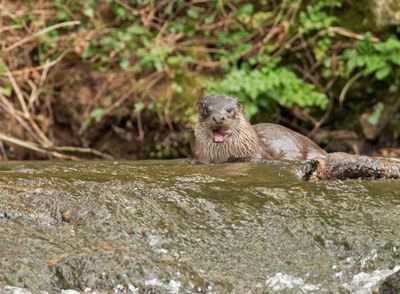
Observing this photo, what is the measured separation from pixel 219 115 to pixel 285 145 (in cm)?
44

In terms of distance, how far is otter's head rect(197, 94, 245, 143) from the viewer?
5.16 metres

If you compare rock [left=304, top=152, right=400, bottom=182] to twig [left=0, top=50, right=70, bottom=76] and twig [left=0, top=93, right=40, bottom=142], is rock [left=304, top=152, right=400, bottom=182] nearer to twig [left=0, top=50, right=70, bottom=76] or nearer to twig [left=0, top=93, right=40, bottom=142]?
twig [left=0, top=93, right=40, bottom=142]

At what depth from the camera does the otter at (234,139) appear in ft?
17.0

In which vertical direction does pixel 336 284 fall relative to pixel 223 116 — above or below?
below

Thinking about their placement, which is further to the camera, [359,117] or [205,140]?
[359,117]

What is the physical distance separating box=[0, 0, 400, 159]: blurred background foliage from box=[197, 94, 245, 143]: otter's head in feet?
6.09

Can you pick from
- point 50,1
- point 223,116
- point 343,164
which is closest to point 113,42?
point 50,1

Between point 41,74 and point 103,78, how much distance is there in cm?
60

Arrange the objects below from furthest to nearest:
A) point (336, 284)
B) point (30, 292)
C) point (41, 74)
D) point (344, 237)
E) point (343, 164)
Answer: point (41, 74) < point (343, 164) < point (344, 237) < point (336, 284) < point (30, 292)

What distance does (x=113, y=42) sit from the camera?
7.69 meters

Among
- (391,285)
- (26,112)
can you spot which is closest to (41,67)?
(26,112)

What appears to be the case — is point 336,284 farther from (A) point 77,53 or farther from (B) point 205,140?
(A) point 77,53

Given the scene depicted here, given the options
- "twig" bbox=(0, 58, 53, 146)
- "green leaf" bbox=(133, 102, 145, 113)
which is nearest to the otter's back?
"green leaf" bbox=(133, 102, 145, 113)

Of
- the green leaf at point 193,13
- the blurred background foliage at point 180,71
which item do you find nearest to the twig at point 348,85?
the blurred background foliage at point 180,71
